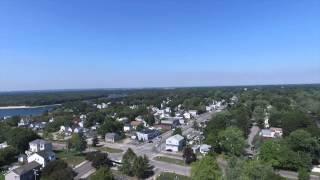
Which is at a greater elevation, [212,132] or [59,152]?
[212,132]

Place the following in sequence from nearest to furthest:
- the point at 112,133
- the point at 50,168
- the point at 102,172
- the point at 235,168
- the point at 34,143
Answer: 1. the point at 235,168
2. the point at 102,172
3. the point at 50,168
4. the point at 34,143
5. the point at 112,133

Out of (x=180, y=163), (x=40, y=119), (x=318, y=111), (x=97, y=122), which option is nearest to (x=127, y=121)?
(x=97, y=122)

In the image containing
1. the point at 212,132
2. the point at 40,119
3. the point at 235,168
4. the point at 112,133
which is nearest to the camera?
the point at 235,168

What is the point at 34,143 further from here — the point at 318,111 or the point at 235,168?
the point at 318,111

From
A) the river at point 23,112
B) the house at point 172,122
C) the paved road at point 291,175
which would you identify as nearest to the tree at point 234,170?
the paved road at point 291,175

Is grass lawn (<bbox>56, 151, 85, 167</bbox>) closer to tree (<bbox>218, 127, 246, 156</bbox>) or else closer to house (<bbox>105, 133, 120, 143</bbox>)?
house (<bbox>105, 133, 120, 143</bbox>)

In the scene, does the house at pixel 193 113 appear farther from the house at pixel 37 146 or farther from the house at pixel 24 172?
the house at pixel 24 172

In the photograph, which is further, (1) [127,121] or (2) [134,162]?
(1) [127,121]
